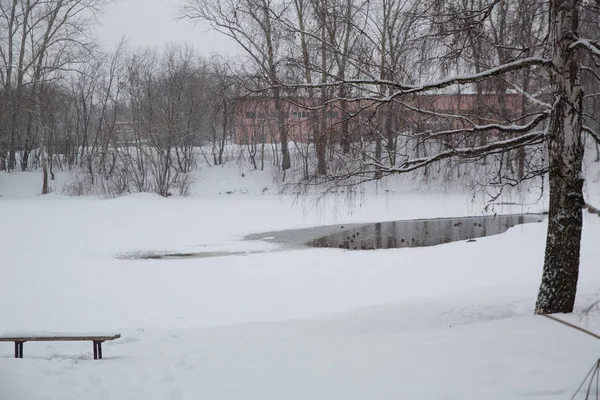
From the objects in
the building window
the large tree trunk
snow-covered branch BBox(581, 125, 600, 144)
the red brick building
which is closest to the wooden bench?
the red brick building

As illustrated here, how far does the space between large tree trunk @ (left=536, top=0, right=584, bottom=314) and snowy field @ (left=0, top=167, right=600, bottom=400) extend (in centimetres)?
54

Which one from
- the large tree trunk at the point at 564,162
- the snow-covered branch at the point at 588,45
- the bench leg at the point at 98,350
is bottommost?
the bench leg at the point at 98,350

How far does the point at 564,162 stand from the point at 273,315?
546 centimetres

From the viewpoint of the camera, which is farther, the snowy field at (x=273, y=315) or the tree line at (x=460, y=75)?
the tree line at (x=460, y=75)

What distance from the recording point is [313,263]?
14125mm

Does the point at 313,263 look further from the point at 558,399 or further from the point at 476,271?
the point at 558,399

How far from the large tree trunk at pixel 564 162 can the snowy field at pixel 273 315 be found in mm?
538

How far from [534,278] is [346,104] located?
6317mm

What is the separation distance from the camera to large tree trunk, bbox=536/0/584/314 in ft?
19.9

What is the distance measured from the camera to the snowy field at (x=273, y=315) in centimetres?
464

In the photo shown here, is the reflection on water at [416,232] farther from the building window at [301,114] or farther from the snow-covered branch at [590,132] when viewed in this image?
the snow-covered branch at [590,132]

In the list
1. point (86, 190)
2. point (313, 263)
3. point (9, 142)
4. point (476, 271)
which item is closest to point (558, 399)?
point (476, 271)

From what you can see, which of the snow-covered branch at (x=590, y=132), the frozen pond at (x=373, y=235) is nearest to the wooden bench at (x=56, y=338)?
the snow-covered branch at (x=590, y=132)

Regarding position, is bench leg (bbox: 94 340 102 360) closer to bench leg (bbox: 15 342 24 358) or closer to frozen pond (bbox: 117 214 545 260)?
bench leg (bbox: 15 342 24 358)
